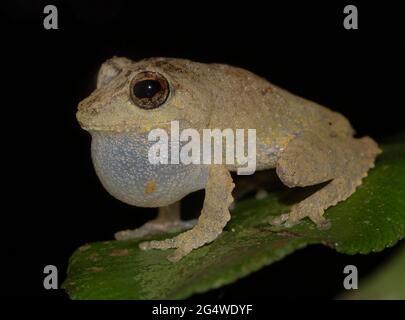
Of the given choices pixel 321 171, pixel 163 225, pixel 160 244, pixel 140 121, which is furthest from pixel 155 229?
pixel 321 171

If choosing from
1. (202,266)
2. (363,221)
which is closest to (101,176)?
(202,266)

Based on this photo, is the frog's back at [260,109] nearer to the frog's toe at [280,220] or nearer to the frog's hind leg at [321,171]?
the frog's hind leg at [321,171]

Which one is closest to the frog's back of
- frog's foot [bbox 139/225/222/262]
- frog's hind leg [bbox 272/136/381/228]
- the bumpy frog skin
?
the bumpy frog skin

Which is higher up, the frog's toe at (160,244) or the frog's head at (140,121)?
the frog's head at (140,121)

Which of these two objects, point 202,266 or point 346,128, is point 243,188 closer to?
point 346,128

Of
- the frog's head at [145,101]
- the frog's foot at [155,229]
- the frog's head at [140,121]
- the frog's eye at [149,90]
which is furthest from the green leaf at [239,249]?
the frog's eye at [149,90]

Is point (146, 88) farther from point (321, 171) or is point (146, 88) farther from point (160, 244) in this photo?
point (321, 171)

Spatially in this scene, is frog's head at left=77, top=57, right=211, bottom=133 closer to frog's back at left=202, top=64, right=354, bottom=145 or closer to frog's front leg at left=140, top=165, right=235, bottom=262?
frog's back at left=202, top=64, right=354, bottom=145

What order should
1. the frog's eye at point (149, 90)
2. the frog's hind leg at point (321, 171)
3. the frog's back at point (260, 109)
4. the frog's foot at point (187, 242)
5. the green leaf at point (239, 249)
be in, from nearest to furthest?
the green leaf at point (239, 249)
the frog's foot at point (187, 242)
the frog's eye at point (149, 90)
the frog's hind leg at point (321, 171)
the frog's back at point (260, 109)

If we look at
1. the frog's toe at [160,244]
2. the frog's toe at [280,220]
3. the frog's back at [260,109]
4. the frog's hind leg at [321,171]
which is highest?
the frog's back at [260,109]
